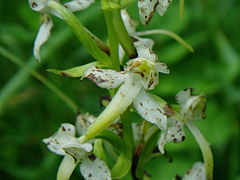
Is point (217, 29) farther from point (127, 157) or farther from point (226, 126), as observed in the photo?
point (127, 157)

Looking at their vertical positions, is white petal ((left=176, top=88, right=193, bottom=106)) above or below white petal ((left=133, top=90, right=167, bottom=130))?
above

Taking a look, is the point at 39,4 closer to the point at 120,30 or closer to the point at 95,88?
the point at 120,30

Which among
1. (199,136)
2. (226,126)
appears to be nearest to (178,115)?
(199,136)

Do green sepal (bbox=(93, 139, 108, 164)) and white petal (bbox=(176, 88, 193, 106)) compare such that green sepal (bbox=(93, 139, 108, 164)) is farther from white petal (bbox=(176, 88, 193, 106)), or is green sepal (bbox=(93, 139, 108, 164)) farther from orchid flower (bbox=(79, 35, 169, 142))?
white petal (bbox=(176, 88, 193, 106))

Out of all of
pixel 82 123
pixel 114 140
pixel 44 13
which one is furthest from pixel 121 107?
pixel 44 13

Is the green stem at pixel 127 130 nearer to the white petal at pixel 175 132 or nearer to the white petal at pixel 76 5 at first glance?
the white petal at pixel 175 132

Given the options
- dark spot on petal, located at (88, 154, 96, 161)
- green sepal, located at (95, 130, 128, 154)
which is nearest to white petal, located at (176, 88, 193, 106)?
green sepal, located at (95, 130, 128, 154)

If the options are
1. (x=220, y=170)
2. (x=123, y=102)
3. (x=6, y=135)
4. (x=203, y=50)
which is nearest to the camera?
(x=123, y=102)
